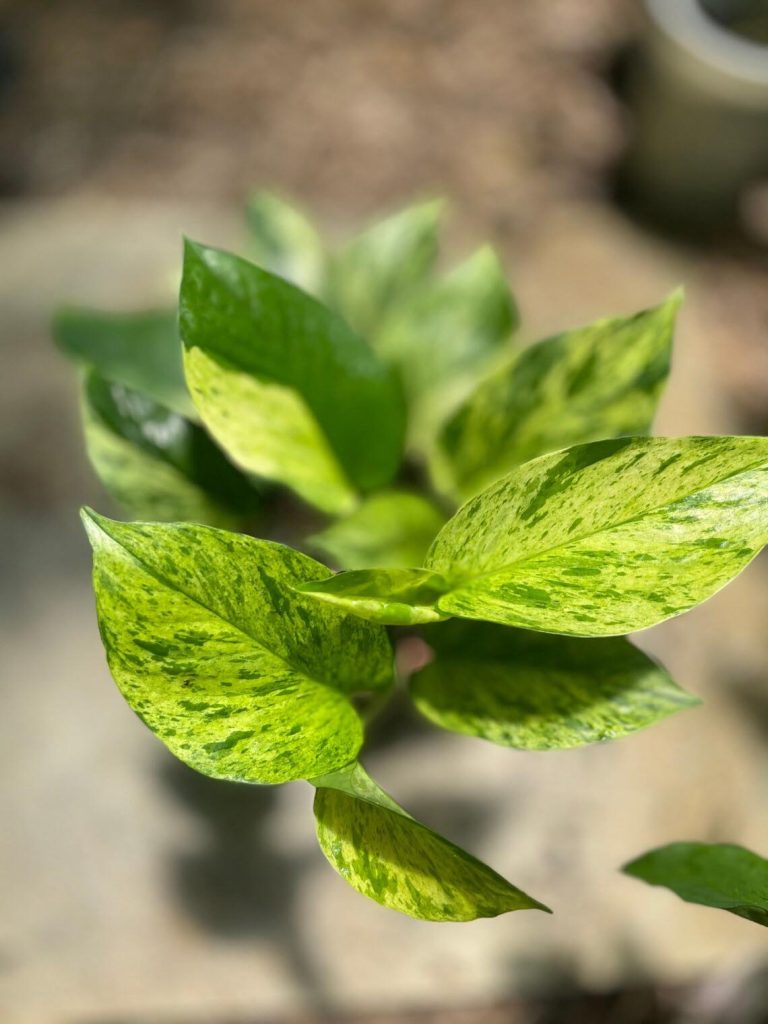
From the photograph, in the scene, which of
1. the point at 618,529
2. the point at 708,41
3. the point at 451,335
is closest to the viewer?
the point at 618,529

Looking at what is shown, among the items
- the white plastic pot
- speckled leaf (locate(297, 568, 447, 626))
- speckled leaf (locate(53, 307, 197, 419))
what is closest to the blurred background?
the white plastic pot

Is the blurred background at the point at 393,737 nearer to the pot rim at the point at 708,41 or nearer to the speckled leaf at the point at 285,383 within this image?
the pot rim at the point at 708,41

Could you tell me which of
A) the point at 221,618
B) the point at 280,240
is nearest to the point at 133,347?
the point at 280,240

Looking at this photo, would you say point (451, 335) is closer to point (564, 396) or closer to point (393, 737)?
Result: point (564, 396)

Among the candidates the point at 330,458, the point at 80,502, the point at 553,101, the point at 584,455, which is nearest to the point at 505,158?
the point at 553,101

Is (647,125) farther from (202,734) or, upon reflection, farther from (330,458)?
(202,734)
